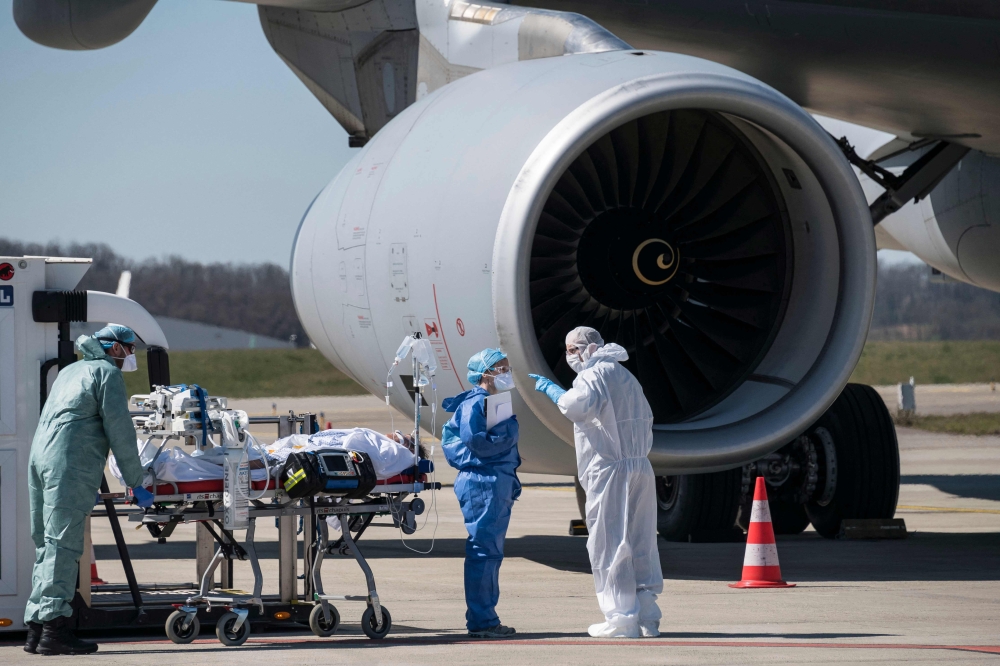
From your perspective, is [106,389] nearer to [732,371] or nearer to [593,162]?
[593,162]

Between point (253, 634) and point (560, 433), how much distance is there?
196cm

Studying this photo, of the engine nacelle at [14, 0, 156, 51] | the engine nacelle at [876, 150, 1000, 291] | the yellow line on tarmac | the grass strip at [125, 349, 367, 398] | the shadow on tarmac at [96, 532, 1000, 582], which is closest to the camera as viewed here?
the shadow on tarmac at [96, 532, 1000, 582]

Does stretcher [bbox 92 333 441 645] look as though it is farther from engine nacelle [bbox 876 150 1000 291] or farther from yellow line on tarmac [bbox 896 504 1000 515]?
yellow line on tarmac [bbox 896 504 1000 515]

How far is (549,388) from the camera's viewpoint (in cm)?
720

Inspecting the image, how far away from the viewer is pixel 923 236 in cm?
1204

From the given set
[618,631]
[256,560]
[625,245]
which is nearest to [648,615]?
[618,631]

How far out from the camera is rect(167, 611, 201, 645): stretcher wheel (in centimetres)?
665

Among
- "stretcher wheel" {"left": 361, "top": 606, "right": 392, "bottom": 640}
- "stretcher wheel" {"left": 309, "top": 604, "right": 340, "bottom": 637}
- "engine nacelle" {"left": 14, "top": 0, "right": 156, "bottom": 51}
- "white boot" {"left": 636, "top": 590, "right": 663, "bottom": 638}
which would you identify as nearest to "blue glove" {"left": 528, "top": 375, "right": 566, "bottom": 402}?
"white boot" {"left": 636, "top": 590, "right": 663, "bottom": 638}

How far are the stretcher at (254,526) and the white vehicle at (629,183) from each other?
1013 millimetres

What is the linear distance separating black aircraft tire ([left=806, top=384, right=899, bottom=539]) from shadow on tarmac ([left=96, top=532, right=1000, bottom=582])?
0.31 m

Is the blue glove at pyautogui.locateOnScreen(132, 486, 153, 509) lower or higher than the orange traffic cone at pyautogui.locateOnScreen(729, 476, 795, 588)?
higher

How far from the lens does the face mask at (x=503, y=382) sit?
7083 mm

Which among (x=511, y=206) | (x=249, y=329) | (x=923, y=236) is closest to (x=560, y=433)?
(x=511, y=206)

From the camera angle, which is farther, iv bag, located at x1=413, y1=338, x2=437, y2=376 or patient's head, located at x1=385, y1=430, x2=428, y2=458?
iv bag, located at x1=413, y1=338, x2=437, y2=376
